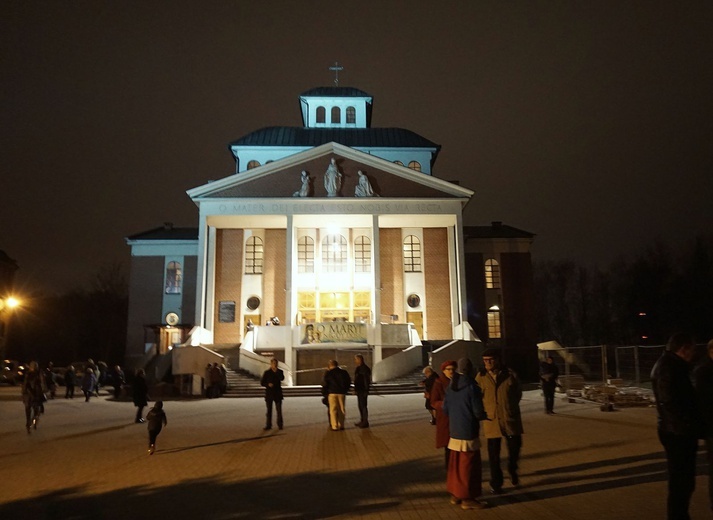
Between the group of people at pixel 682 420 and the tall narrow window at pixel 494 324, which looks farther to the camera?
the tall narrow window at pixel 494 324

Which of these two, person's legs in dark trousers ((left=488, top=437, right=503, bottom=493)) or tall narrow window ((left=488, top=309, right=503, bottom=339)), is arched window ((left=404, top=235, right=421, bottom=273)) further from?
person's legs in dark trousers ((left=488, top=437, right=503, bottom=493))

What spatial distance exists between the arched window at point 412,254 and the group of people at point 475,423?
27443 mm

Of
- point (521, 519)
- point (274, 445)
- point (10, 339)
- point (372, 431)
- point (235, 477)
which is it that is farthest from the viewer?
point (10, 339)

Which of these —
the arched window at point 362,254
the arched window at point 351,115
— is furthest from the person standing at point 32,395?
the arched window at point 351,115

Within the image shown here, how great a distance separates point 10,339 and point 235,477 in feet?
231

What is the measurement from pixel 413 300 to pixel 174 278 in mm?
16195

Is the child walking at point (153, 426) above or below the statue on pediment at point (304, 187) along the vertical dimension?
below

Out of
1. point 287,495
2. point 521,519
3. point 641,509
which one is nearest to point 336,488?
point 287,495

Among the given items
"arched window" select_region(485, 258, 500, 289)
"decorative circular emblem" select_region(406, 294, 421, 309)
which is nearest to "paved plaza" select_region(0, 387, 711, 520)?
"decorative circular emblem" select_region(406, 294, 421, 309)

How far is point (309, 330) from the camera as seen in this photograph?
28.7 meters

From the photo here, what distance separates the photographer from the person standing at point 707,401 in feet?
17.8

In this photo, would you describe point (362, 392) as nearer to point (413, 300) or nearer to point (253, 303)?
point (413, 300)

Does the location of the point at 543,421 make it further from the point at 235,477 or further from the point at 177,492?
the point at 177,492

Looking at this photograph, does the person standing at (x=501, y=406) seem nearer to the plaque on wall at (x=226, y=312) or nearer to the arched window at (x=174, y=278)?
the plaque on wall at (x=226, y=312)
